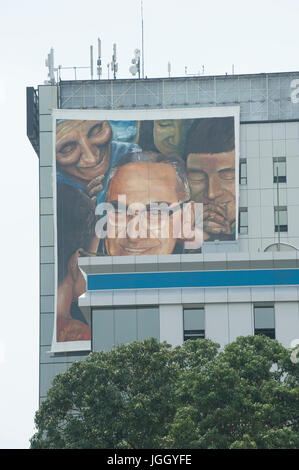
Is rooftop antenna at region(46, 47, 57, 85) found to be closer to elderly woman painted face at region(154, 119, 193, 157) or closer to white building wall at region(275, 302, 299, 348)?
elderly woman painted face at region(154, 119, 193, 157)

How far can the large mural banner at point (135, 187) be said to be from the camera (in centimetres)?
11938

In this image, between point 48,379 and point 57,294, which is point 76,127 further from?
point 48,379

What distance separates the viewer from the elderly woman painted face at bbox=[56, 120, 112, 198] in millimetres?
121438

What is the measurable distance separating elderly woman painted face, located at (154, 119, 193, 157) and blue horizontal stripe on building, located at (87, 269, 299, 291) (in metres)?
45.5

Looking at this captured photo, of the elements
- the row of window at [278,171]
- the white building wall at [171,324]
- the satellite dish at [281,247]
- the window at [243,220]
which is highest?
the row of window at [278,171]

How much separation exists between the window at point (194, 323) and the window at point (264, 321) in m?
3.52

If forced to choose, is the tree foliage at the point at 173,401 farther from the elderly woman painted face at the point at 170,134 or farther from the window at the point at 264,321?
the elderly woman painted face at the point at 170,134

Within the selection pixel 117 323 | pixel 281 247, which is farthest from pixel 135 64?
pixel 117 323

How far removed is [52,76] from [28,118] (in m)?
5.52

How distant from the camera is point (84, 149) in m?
122

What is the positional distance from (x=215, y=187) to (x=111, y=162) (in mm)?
11164

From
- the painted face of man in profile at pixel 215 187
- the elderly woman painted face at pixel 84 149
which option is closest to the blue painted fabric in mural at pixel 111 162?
the elderly woman painted face at pixel 84 149
